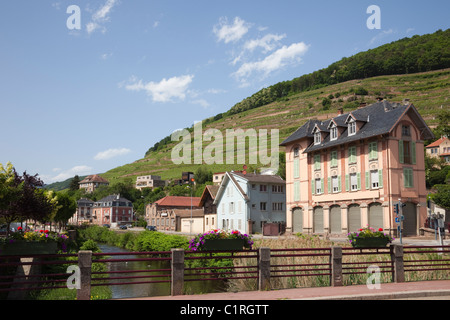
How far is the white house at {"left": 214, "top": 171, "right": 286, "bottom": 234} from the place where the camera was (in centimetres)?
5556

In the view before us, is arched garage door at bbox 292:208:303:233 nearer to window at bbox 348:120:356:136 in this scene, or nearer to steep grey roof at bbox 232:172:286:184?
steep grey roof at bbox 232:172:286:184

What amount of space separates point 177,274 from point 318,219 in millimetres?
36039

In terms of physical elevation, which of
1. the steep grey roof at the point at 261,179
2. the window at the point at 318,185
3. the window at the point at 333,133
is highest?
the window at the point at 333,133

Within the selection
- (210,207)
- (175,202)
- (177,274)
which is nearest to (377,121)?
(210,207)

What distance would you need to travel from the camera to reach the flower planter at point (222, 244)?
42.3ft

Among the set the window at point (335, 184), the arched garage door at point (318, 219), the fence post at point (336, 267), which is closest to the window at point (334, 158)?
the window at point (335, 184)

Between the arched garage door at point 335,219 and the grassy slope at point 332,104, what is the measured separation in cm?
7764

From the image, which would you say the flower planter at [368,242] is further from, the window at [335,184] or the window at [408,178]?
the window at [335,184]

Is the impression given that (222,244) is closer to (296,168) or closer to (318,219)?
(318,219)

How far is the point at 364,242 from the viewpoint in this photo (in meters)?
14.8

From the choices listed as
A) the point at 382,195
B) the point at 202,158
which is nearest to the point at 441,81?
the point at 202,158
